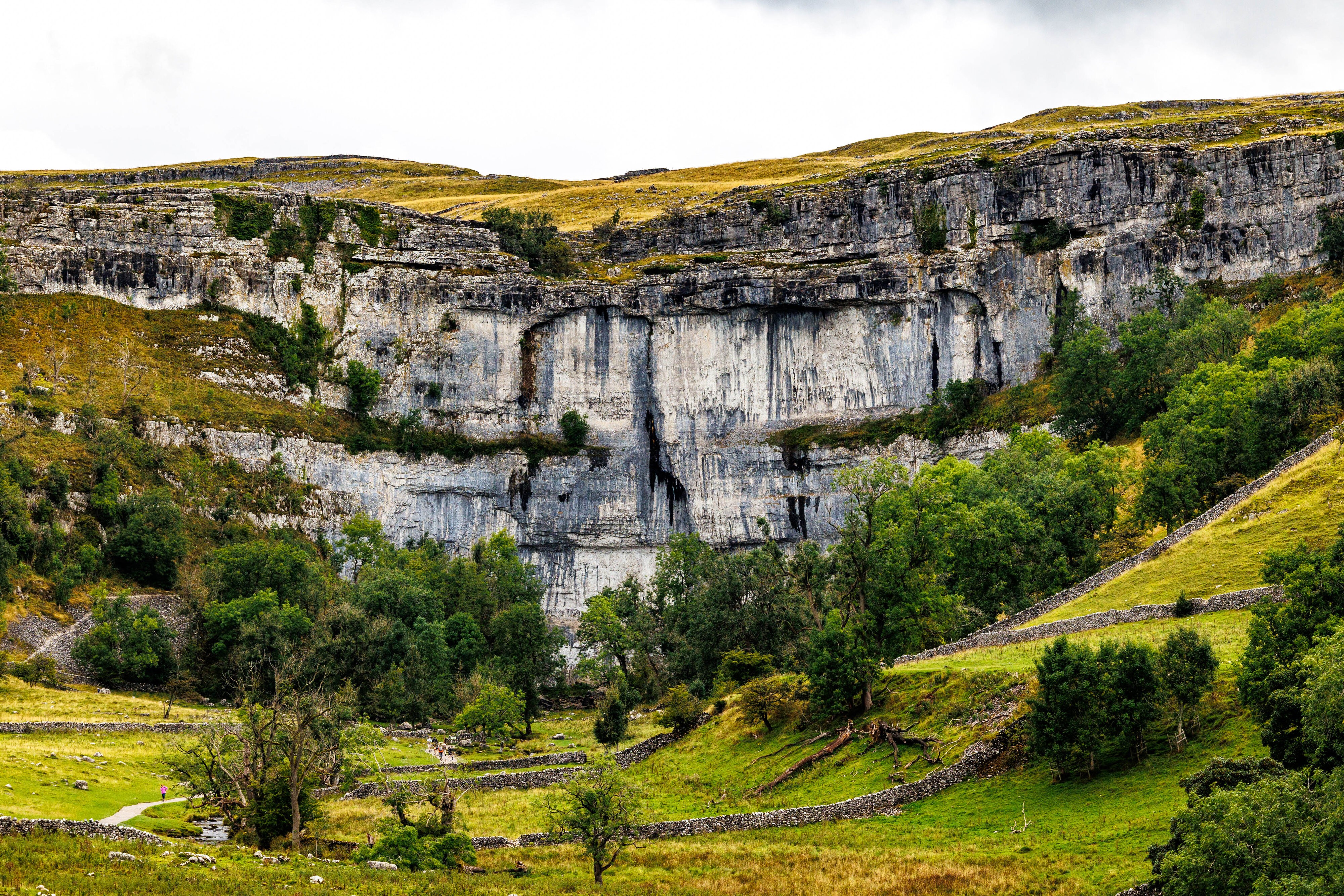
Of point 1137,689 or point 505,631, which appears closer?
point 1137,689

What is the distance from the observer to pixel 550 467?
395ft

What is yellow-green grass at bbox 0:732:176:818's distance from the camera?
4116cm

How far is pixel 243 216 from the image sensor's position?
122m

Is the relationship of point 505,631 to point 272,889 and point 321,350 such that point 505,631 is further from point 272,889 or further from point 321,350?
point 272,889

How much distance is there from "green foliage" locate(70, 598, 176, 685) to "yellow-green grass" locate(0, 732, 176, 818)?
20.4 m

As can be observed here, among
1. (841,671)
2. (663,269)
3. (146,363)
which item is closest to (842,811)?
(841,671)

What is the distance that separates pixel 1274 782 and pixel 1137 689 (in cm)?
1148

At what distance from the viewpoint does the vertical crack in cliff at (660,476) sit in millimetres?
121500

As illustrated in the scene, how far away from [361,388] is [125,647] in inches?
1706

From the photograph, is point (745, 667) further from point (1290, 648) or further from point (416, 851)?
point (1290, 648)

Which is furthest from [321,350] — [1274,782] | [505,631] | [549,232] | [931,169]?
[1274,782]

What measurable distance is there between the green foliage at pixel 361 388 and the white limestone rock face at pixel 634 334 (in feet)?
4.22

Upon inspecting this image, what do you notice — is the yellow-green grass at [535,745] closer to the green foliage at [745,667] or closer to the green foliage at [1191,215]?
the green foliage at [745,667]

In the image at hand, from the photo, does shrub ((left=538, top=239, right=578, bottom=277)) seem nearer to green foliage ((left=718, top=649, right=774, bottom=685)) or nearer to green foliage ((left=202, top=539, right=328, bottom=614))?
green foliage ((left=202, top=539, right=328, bottom=614))
